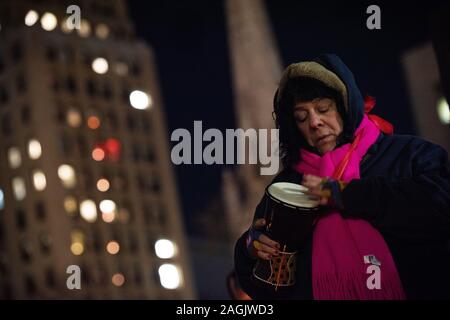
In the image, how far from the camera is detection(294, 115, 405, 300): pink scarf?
723 cm

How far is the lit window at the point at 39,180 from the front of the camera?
3625 cm

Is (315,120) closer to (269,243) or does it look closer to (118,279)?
(269,243)

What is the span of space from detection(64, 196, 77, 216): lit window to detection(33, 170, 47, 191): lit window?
3.97 ft

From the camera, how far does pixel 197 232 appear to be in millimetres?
36188

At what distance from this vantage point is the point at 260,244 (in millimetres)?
7344

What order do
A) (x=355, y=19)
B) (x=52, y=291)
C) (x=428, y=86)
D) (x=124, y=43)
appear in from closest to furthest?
(x=355, y=19) → (x=428, y=86) → (x=124, y=43) → (x=52, y=291)

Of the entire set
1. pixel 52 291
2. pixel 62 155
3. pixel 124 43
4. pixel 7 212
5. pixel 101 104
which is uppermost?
pixel 124 43

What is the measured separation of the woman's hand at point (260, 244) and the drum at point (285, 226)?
5cm

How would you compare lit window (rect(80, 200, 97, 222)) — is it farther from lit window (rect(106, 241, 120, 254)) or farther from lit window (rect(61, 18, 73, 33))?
lit window (rect(61, 18, 73, 33))

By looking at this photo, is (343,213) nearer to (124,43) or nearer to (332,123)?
(332,123)

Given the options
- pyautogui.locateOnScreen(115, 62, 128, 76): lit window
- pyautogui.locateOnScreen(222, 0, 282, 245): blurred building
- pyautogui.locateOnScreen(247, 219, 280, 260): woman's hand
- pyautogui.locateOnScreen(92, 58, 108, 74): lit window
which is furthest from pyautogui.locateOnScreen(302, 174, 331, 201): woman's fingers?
pyautogui.locateOnScreen(92, 58, 108, 74): lit window

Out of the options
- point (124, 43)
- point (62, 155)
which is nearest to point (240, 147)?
point (124, 43)

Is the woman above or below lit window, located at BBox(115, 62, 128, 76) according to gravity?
below
